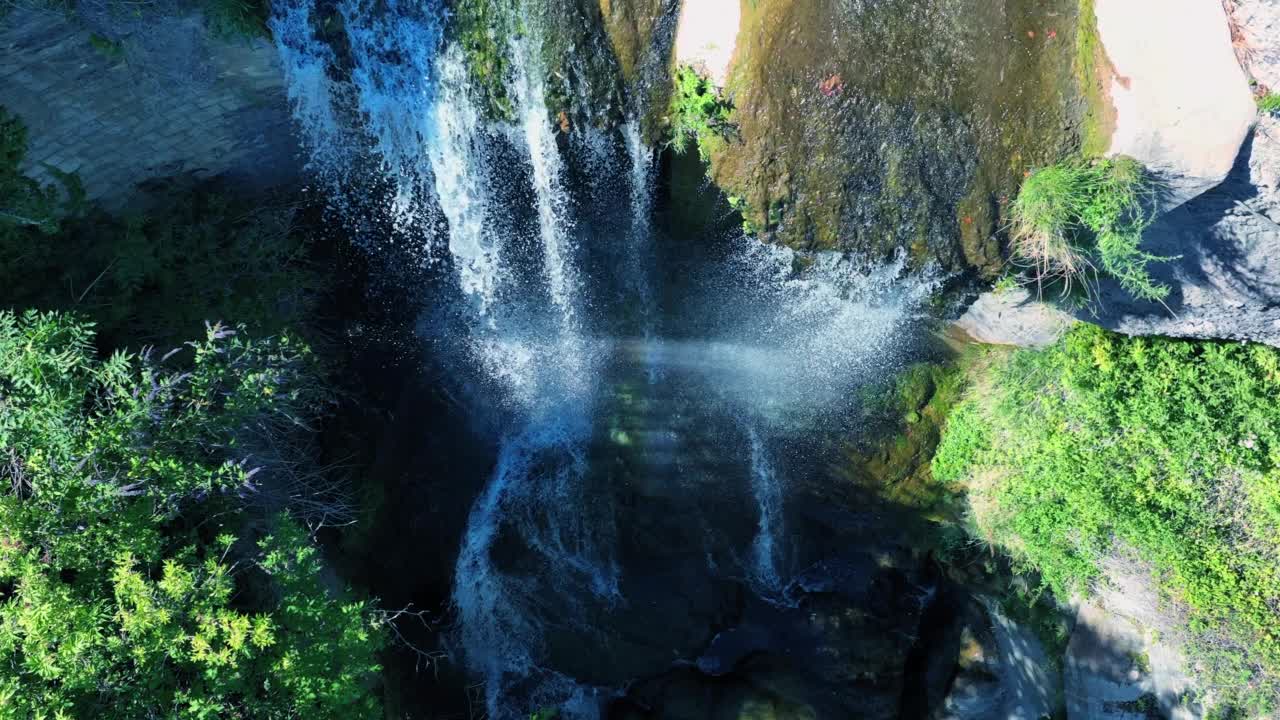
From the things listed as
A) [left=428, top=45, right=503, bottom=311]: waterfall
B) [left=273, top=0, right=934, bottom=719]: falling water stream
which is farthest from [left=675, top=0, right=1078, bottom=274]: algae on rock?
[left=428, top=45, right=503, bottom=311]: waterfall

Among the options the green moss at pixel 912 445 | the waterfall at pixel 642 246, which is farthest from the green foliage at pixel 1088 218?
the waterfall at pixel 642 246

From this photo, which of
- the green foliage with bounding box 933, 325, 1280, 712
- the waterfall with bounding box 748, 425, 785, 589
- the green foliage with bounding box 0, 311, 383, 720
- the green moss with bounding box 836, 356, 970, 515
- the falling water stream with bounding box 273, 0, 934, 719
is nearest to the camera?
the green foliage with bounding box 0, 311, 383, 720

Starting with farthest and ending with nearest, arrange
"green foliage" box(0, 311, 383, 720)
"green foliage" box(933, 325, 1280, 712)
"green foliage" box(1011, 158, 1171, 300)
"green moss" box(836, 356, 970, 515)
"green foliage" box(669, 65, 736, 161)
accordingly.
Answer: "green moss" box(836, 356, 970, 515) → "green foliage" box(933, 325, 1280, 712) → "green foliage" box(669, 65, 736, 161) → "green foliage" box(1011, 158, 1171, 300) → "green foliage" box(0, 311, 383, 720)

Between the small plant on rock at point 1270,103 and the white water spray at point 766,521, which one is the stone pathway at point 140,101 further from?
the small plant on rock at point 1270,103

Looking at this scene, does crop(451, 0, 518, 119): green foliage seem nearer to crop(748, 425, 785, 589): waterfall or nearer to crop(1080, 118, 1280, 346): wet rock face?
crop(748, 425, 785, 589): waterfall

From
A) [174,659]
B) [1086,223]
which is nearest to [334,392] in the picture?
[174,659]
